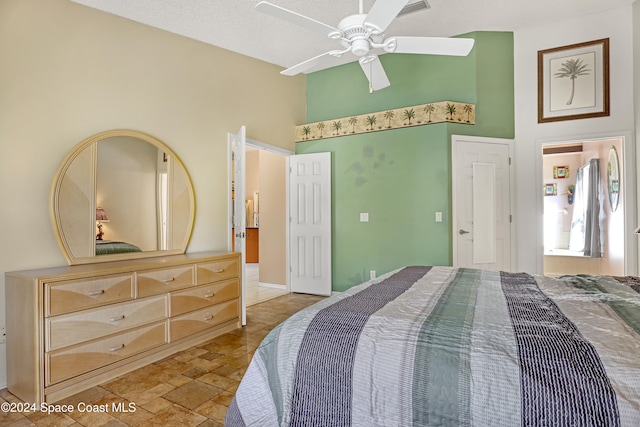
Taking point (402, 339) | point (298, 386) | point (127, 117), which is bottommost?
point (298, 386)

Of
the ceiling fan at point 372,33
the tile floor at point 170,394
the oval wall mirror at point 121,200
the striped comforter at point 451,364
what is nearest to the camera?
the striped comforter at point 451,364

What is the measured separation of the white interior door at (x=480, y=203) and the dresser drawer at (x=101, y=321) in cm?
313

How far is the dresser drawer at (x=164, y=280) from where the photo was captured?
267 cm

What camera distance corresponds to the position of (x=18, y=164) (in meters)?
2.44

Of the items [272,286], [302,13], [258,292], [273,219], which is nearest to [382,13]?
[302,13]

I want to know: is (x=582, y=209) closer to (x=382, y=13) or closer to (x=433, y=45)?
(x=433, y=45)

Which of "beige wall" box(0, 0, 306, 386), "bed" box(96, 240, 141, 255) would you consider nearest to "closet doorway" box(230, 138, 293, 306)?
"beige wall" box(0, 0, 306, 386)

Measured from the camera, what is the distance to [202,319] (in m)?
3.13

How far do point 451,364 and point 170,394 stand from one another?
190 centimetres

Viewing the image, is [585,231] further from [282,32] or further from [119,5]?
[119,5]

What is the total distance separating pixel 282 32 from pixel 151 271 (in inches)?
106

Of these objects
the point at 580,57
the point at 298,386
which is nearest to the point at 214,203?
the point at 298,386

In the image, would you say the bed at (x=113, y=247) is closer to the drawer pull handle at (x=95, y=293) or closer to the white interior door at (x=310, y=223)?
the drawer pull handle at (x=95, y=293)

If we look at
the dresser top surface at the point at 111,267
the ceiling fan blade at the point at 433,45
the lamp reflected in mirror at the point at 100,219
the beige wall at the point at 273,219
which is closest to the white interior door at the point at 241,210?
the dresser top surface at the point at 111,267
